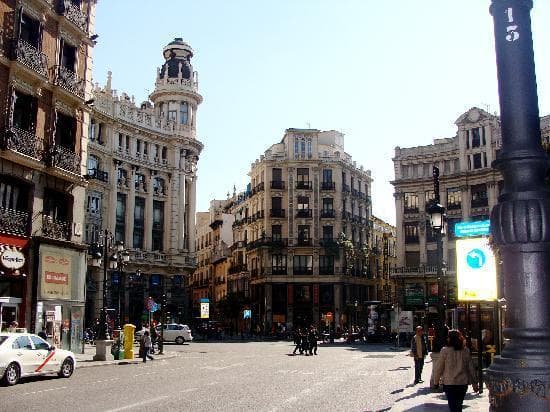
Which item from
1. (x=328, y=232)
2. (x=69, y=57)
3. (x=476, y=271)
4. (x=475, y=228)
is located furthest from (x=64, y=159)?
(x=328, y=232)

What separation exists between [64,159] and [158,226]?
3734 centimetres

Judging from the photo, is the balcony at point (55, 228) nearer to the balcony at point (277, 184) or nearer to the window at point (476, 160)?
the window at point (476, 160)

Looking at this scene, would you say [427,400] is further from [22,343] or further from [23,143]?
[23,143]

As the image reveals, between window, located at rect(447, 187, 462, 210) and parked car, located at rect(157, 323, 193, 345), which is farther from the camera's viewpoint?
window, located at rect(447, 187, 462, 210)

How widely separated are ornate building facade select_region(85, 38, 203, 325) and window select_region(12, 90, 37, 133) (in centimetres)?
2942

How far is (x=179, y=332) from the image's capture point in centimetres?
4978

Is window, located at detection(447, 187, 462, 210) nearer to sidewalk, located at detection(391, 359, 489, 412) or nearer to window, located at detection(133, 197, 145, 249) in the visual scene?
window, located at detection(133, 197, 145, 249)

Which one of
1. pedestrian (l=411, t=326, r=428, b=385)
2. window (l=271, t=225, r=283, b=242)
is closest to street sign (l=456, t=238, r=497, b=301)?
pedestrian (l=411, t=326, r=428, b=385)

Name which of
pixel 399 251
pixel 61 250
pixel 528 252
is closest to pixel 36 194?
pixel 61 250

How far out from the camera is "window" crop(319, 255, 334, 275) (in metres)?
75.4

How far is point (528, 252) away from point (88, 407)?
9957 millimetres

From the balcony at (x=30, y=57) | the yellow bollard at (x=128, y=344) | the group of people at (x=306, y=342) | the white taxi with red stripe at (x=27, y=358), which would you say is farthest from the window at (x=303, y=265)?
the white taxi with red stripe at (x=27, y=358)

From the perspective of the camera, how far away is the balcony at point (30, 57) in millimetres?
25219

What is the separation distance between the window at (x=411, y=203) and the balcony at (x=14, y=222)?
4928 cm
